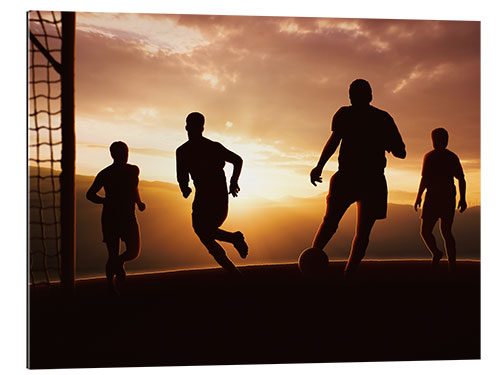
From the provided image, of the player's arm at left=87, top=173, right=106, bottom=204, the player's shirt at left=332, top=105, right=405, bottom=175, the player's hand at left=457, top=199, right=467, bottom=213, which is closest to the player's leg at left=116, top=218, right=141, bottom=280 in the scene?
the player's arm at left=87, top=173, right=106, bottom=204

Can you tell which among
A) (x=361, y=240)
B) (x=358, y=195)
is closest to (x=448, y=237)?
(x=361, y=240)

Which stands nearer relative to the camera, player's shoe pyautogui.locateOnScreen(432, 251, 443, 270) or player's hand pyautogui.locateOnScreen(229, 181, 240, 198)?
player's hand pyautogui.locateOnScreen(229, 181, 240, 198)

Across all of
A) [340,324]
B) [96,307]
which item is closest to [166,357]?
[96,307]

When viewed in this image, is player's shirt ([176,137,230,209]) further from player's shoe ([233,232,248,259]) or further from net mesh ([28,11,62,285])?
net mesh ([28,11,62,285])

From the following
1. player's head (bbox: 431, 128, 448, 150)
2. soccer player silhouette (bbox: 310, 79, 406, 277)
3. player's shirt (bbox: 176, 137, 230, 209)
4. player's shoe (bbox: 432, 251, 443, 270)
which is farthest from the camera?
player's shoe (bbox: 432, 251, 443, 270)

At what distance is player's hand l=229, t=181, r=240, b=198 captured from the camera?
15.6ft

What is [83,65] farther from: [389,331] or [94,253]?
[389,331]

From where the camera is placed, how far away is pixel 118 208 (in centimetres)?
473

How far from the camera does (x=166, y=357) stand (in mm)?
4594

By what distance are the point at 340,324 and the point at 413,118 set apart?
5.54 feet

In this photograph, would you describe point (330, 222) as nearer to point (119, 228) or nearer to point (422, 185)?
point (422, 185)

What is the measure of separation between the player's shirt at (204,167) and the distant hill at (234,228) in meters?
0.11

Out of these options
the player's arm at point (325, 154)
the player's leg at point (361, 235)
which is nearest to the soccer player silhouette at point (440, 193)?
the player's leg at point (361, 235)

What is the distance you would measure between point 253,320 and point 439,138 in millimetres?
2033
